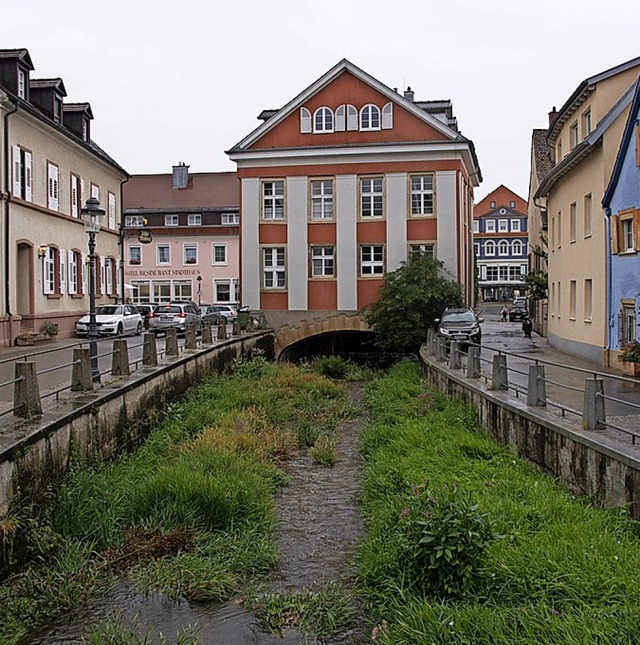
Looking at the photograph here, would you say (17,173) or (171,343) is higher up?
(17,173)

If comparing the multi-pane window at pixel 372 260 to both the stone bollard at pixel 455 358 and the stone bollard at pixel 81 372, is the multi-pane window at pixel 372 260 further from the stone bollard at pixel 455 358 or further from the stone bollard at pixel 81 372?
the stone bollard at pixel 81 372

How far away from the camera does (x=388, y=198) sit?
35.9m

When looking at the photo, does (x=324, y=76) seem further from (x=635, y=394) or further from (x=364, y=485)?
(x=364, y=485)

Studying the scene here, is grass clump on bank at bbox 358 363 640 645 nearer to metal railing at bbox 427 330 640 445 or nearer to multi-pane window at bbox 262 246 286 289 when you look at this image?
metal railing at bbox 427 330 640 445

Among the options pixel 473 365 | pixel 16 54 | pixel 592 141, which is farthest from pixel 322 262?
pixel 473 365

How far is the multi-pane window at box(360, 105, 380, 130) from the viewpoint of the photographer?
35906 millimetres

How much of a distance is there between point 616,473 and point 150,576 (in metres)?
5.56

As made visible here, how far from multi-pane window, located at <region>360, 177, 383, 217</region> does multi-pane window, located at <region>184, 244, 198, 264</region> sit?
31.9 metres

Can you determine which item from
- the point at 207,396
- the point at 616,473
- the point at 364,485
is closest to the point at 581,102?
the point at 207,396

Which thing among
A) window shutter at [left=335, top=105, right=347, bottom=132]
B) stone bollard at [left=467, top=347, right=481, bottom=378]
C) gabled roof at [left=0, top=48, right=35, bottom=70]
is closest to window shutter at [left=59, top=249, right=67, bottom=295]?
gabled roof at [left=0, top=48, right=35, bottom=70]

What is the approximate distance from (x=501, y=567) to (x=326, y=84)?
30.4 metres

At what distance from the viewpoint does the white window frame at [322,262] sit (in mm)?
36812

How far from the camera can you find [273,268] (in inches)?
1468

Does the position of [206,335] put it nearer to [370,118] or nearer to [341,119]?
[341,119]
